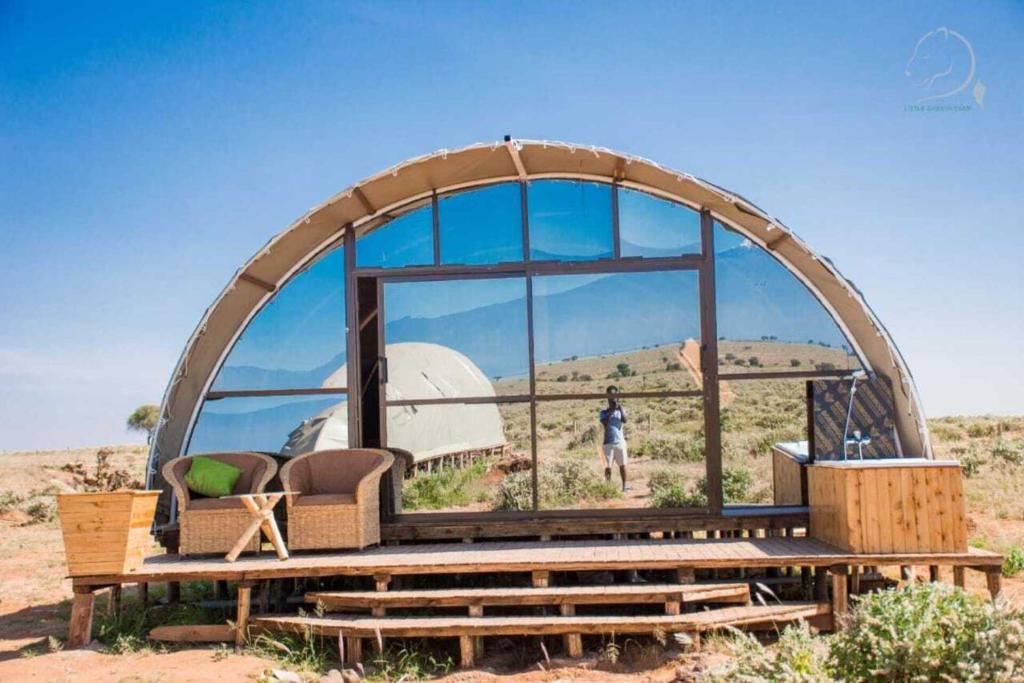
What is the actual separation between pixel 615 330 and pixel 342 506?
8.76 ft

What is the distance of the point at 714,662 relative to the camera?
572cm

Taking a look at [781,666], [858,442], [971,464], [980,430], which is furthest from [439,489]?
[980,430]

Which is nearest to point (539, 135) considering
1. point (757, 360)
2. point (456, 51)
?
point (757, 360)

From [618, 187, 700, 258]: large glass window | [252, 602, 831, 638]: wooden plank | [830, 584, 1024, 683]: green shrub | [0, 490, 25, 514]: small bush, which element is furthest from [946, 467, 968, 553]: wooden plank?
[0, 490, 25, 514]: small bush

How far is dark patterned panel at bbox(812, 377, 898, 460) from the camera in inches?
320

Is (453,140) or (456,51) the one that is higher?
(456,51)

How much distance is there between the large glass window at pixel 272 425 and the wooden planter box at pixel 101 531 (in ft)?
5.42

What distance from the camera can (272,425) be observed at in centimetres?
866

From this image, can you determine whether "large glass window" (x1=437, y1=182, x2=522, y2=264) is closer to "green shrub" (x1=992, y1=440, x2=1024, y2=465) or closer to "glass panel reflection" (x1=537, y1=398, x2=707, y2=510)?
"glass panel reflection" (x1=537, y1=398, x2=707, y2=510)

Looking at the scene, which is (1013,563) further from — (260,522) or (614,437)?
(260,522)

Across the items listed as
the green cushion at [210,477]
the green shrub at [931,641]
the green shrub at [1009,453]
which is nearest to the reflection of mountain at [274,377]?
the green cushion at [210,477]

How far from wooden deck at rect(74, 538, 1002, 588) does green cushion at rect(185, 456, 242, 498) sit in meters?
0.62

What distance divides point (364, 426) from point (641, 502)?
2.62 metres

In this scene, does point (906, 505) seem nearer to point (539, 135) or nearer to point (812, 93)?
point (539, 135)
